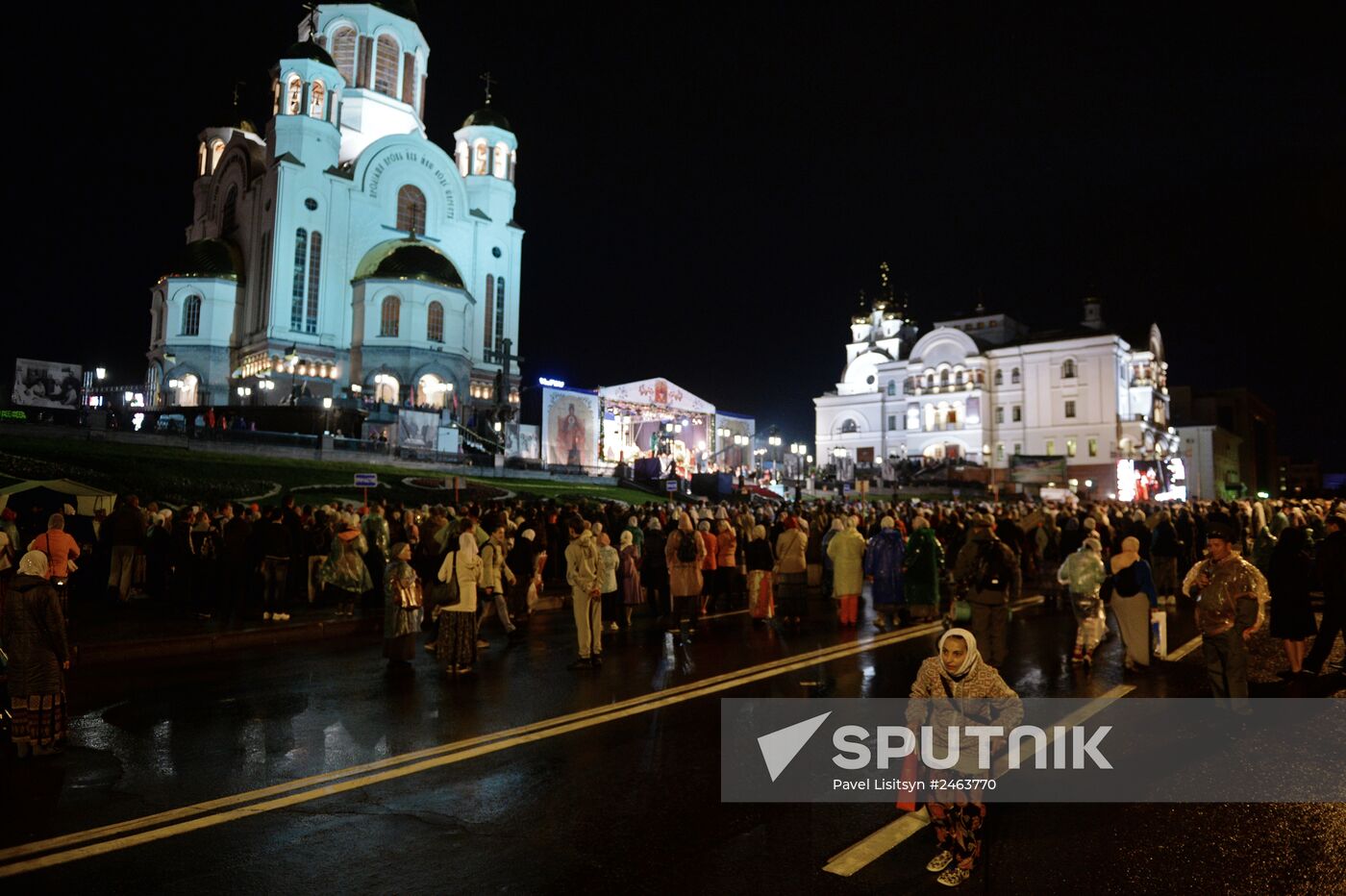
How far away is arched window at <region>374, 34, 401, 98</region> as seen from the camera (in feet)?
177

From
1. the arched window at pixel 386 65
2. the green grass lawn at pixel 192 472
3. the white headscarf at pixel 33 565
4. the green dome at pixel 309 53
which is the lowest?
the white headscarf at pixel 33 565

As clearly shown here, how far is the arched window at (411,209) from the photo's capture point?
1984 inches

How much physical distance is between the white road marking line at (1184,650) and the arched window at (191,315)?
49.8m

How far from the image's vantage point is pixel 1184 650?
10.3m

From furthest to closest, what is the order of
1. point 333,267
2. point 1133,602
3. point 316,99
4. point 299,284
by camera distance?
1. point 316,99
2. point 333,267
3. point 299,284
4. point 1133,602

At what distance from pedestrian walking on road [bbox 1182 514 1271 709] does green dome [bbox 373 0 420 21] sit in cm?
5954

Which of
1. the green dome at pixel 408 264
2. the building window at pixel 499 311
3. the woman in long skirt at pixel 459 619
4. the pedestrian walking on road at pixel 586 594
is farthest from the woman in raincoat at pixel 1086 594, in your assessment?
the building window at pixel 499 311

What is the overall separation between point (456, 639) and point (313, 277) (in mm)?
42854

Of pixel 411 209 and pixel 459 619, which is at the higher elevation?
pixel 411 209

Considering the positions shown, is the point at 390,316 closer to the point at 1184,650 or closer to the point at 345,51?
the point at 345,51

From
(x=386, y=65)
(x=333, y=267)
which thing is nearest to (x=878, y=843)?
(x=333, y=267)

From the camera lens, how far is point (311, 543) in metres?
13.4

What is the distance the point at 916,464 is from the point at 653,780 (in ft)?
198

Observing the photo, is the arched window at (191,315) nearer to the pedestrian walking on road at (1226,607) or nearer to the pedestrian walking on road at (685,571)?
the pedestrian walking on road at (685,571)
